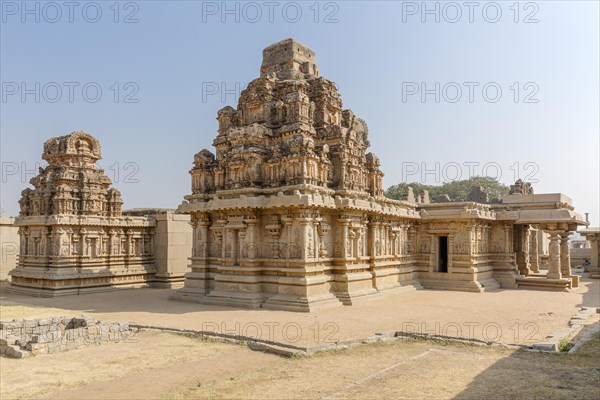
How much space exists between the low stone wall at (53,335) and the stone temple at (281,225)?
16.8ft

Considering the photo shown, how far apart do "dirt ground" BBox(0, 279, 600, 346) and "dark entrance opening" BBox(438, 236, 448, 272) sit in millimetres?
3440

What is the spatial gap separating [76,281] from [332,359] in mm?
14763

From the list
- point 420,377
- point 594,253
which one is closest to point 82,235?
point 420,377

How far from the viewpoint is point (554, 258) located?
21.1 meters

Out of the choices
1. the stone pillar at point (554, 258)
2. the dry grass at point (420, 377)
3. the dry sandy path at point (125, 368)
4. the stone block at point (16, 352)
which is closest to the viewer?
the dry grass at point (420, 377)

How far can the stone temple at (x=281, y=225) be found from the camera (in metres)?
15.6

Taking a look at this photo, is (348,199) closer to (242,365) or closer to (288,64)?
(288,64)

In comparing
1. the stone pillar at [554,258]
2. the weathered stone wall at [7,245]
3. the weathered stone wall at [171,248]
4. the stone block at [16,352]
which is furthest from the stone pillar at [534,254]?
the weathered stone wall at [7,245]

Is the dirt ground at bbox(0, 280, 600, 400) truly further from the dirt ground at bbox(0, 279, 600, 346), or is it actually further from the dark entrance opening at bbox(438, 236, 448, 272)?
the dark entrance opening at bbox(438, 236, 448, 272)

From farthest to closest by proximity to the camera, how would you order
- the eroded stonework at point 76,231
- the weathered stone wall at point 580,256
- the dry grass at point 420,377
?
the weathered stone wall at point 580,256 < the eroded stonework at point 76,231 < the dry grass at point 420,377

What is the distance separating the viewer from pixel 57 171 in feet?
69.7

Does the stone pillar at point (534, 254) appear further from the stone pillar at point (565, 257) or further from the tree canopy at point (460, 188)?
the tree canopy at point (460, 188)

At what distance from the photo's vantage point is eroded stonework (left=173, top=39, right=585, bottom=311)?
604 inches
